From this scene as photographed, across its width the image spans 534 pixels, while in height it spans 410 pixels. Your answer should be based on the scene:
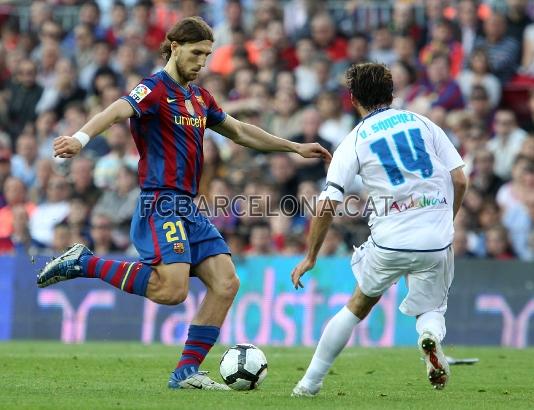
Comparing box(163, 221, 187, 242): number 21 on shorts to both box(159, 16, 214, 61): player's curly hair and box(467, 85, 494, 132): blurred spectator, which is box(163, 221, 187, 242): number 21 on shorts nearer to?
box(159, 16, 214, 61): player's curly hair

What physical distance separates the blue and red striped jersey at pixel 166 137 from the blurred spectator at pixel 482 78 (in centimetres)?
901

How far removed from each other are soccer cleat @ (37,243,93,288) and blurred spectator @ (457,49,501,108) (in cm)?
959

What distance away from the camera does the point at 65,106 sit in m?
20.2

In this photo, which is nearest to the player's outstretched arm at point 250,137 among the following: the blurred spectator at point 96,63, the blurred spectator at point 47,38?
the blurred spectator at point 96,63

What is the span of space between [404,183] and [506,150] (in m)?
8.88

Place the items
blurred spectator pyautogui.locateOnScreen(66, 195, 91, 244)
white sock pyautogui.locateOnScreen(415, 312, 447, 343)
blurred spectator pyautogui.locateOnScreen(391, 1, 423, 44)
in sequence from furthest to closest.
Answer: blurred spectator pyautogui.locateOnScreen(391, 1, 423, 44)
blurred spectator pyautogui.locateOnScreen(66, 195, 91, 244)
white sock pyautogui.locateOnScreen(415, 312, 447, 343)

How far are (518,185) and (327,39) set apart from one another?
14.4ft

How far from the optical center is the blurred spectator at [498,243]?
1552 cm

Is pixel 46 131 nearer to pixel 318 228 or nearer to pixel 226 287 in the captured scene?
pixel 226 287

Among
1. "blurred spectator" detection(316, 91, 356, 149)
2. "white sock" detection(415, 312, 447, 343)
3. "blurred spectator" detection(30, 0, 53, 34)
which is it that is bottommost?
"white sock" detection(415, 312, 447, 343)

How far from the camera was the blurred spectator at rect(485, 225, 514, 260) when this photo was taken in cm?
1552

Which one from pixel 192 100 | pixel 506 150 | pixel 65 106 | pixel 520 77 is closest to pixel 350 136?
pixel 192 100

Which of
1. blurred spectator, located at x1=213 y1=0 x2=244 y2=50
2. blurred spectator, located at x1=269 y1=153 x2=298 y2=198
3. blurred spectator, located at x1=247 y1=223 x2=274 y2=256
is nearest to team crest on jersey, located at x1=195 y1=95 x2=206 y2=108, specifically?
blurred spectator, located at x1=247 y1=223 x2=274 y2=256

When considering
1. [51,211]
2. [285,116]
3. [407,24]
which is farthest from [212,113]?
[407,24]
